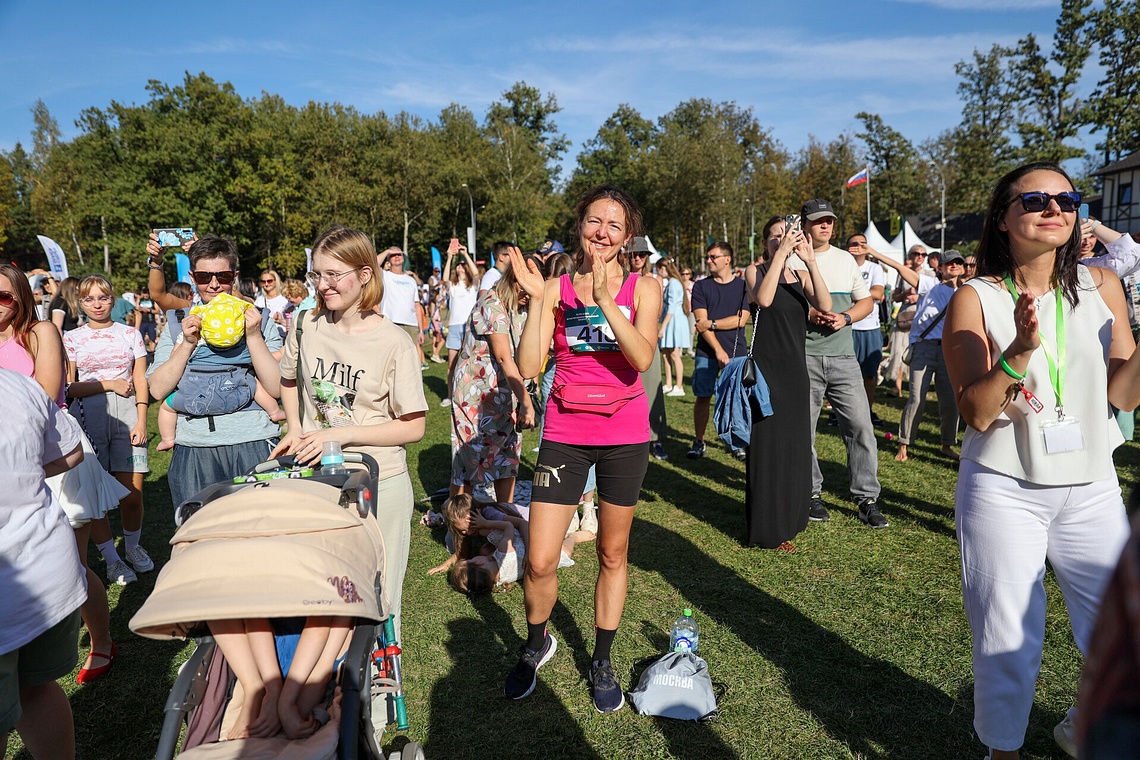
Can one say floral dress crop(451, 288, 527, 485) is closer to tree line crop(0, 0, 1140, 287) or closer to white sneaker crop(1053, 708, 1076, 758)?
white sneaker crop(1053, 708, 1076, 758)

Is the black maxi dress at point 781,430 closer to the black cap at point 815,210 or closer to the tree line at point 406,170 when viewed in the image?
the black cap at point 815,210

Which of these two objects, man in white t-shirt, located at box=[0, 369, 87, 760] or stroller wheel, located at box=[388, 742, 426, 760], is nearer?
man in white t-shirt, located at box=[0, 369, 87, 760]

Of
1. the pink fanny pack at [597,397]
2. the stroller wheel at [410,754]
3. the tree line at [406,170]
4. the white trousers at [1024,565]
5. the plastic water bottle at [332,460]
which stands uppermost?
the tree line at [406,170]

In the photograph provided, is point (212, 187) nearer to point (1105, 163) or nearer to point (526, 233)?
point (526, 233)

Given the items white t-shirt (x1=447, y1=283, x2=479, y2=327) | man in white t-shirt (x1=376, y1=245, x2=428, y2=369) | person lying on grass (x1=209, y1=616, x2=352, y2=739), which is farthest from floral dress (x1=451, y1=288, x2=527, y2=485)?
white t-shirt (x1=447, y1=283, x2=479, y2=327)

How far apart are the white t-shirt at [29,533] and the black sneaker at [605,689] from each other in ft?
7.27

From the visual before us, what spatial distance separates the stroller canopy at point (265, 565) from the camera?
2.16 meters

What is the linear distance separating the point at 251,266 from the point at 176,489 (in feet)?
172

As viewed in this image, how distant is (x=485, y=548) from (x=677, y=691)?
2100 millimetres

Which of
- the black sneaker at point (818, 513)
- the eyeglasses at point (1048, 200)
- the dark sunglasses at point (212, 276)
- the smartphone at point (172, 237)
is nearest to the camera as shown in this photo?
the eyeglasses at point (1048, 200)

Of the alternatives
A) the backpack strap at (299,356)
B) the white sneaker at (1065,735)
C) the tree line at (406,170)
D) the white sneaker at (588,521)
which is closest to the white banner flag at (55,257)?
the backpack strap at (299,356)

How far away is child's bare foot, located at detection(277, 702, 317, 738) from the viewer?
2.32 meters

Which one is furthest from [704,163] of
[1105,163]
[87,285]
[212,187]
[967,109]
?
[87,285]

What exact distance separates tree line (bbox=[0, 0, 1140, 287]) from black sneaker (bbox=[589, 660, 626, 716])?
38.8 m
